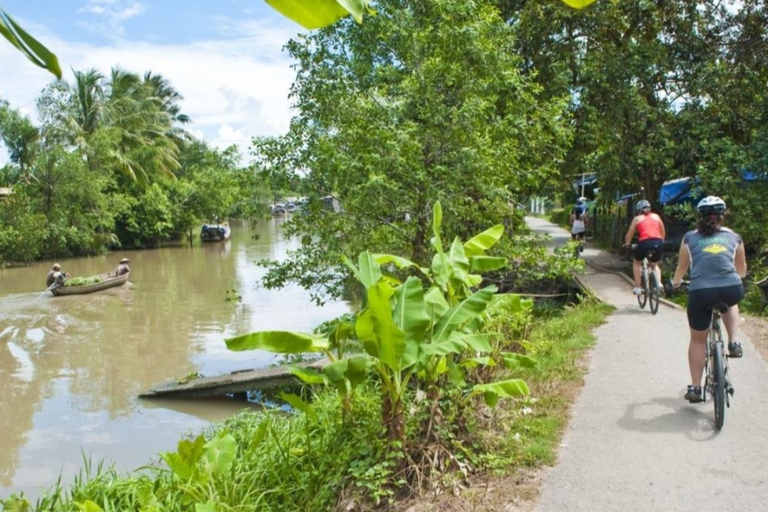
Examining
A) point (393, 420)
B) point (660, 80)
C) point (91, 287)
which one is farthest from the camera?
point (91, 287)

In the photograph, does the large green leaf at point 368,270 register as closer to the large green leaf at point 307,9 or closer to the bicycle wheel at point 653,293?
the large green leaf at point 307,9

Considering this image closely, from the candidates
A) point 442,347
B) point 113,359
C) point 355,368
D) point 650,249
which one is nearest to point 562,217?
point 113,359

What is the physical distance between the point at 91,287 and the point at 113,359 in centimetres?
978

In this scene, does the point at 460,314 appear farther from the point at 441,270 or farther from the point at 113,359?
the point at 113,359

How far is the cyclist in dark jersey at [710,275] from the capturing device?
18.7ft

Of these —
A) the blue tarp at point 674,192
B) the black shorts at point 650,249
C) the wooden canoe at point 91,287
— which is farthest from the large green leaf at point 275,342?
the wooden canoe at point 91,287

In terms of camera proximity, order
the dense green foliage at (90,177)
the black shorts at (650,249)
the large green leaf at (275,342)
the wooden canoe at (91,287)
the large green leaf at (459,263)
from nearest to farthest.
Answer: the large green leaf at (275,342)
the large green leaf at (459,263)
the black shorts at (650,249)
the wooden canoe at (91,287)
the dense green foliage at (90,177)

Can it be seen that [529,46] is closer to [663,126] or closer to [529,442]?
[663,126]

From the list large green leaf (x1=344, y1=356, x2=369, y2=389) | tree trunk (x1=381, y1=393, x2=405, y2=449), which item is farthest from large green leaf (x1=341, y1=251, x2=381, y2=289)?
tree trunk (x1=381, y1=393, x2=405, y2=449)

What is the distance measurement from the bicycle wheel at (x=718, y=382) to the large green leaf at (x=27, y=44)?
568cm

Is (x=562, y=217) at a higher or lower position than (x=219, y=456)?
higher

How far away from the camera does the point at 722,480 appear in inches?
189

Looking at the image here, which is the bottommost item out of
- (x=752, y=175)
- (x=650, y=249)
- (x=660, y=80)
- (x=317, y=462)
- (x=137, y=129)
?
(x=317, y=462)

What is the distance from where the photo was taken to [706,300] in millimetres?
5738
